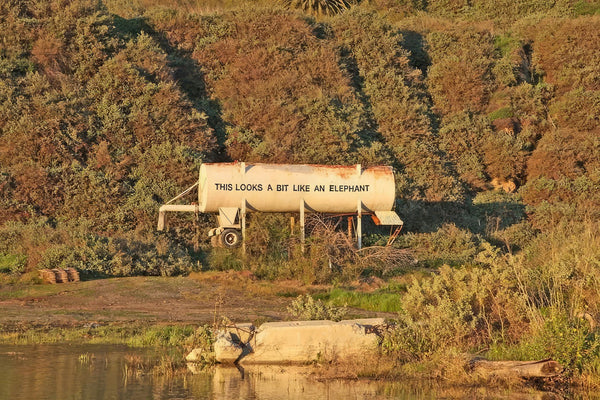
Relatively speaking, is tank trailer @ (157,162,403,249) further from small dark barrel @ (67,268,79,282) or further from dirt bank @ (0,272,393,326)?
small dark barrel @ (67,268,79,282)

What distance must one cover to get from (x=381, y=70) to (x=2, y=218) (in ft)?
67.0

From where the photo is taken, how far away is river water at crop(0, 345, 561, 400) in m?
10.7

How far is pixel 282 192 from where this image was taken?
2572 centimetres

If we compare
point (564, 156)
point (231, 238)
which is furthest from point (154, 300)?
point (564, 156)

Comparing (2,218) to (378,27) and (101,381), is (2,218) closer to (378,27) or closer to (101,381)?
(101,381)

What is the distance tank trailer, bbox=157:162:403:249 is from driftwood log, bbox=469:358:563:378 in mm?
13905

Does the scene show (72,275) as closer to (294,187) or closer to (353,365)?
(294,187)

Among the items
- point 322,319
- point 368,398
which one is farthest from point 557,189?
point 368,398

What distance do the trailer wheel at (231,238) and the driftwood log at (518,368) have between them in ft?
48.2

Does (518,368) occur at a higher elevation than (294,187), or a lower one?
lower

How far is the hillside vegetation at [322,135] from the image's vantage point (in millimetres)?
22031

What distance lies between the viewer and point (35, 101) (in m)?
30.3

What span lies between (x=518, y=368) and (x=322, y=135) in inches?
890

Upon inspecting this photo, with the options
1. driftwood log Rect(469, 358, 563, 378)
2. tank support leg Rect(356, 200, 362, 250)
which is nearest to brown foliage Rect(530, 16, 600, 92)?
tank support leg Rect(356, 200, 362, 250)
